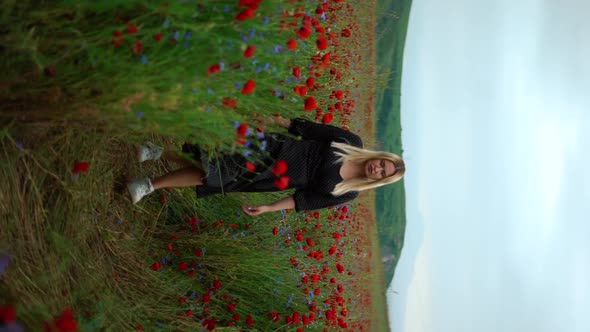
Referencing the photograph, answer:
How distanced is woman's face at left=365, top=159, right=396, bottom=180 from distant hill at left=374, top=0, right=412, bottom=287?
389 inches

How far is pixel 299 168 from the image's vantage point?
268 centimetres

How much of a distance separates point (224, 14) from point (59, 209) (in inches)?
43.6

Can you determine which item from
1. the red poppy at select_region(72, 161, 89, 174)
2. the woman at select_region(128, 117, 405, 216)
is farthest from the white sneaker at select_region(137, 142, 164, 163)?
the red poppy at select_region(72, 161, 89, 174)

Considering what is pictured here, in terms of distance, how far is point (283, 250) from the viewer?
3.57 m

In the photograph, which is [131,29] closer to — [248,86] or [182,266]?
[248,86]

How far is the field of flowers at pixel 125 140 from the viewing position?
4.68 feet

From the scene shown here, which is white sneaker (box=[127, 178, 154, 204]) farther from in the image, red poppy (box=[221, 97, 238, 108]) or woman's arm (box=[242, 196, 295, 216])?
red poppy (box=[221, 97, 238, 108])

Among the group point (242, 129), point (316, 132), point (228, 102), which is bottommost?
point (316, 132)

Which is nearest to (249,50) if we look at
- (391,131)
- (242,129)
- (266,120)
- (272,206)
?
(242,129)

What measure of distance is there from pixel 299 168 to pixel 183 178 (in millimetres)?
671

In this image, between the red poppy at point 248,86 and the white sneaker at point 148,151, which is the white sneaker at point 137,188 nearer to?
the white sneaker at point 148,151

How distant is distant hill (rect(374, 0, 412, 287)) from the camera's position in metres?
13.1

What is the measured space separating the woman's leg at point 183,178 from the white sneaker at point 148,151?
148mm

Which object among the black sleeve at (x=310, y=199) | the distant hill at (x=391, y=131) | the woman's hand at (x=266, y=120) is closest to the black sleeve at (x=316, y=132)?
the woman's hand at (x=266, y=120)
